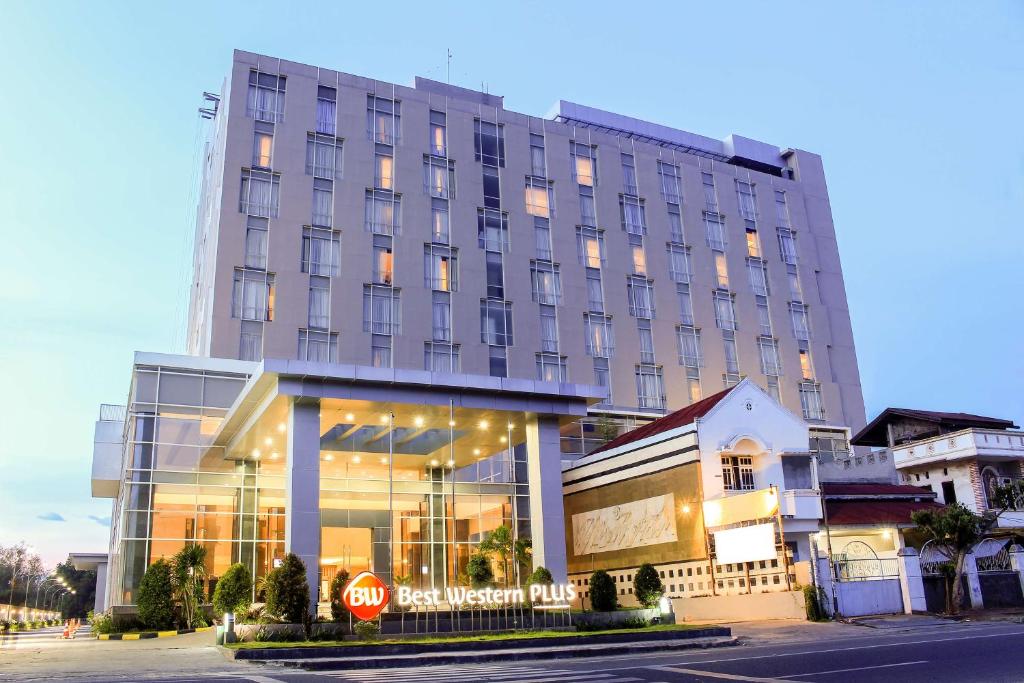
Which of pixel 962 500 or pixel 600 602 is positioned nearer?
pixel 600 602

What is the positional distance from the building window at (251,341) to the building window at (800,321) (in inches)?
1879

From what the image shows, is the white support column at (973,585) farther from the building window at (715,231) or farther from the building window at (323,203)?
the building window at (323,203)

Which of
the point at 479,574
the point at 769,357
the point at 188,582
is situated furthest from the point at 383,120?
the point at 479,574

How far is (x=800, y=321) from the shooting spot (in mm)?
80125

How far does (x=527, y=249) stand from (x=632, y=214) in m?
11.7

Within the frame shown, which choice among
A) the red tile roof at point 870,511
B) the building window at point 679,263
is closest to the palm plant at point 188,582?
the red tile roof at point 870,511

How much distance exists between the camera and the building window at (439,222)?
219 ft

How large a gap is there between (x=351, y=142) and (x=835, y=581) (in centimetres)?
4682

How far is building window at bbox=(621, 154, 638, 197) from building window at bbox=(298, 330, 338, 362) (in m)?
30.2

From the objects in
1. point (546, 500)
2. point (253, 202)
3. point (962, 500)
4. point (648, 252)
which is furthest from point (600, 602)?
point (648, 252)

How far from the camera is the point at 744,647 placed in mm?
25891

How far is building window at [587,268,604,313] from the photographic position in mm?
71125

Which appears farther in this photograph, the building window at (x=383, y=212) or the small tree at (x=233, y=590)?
the building window at (x=383, y=212)

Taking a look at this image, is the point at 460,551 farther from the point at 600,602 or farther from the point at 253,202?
the point at 253,202
